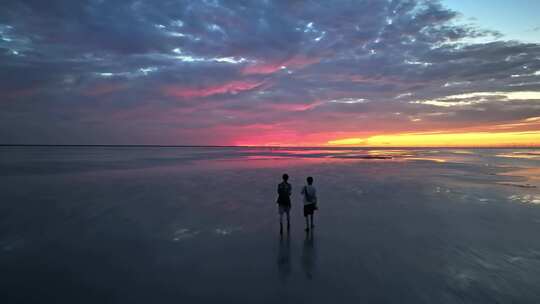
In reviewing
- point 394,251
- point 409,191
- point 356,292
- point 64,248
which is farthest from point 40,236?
point 409,191

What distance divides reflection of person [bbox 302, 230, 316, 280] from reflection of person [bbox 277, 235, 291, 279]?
0.41 meters

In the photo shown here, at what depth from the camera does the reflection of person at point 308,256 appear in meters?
7.02

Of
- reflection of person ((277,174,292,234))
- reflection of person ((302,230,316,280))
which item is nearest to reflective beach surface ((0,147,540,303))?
reflection of person ((302,230,316,280))

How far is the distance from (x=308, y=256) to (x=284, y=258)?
0.68 metres

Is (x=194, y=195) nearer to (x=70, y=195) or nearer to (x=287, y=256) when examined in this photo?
(x=70, y=195)

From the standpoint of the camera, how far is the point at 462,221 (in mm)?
11461

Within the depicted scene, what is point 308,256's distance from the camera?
26.1 ft

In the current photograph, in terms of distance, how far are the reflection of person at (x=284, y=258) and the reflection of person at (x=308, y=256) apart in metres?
0.41

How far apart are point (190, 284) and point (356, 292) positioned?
3.60m

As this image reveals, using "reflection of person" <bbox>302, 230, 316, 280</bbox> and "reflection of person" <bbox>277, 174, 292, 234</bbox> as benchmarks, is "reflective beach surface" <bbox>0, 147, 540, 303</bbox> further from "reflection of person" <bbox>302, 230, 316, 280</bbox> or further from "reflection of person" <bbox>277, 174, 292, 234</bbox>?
"reflection of person" <bbox>277, 174, 292, 234</bbox>

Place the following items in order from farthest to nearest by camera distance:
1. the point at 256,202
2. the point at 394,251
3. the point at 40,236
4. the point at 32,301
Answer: the point at 256,202 → the point at 40,236 → the point at 394,251 → the point at 32,301

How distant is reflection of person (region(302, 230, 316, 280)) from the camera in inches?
276

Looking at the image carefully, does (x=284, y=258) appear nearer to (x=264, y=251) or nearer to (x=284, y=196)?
(x=264, y=251)

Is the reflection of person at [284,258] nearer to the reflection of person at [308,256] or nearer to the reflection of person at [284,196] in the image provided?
the reflection of person at [308,256]
